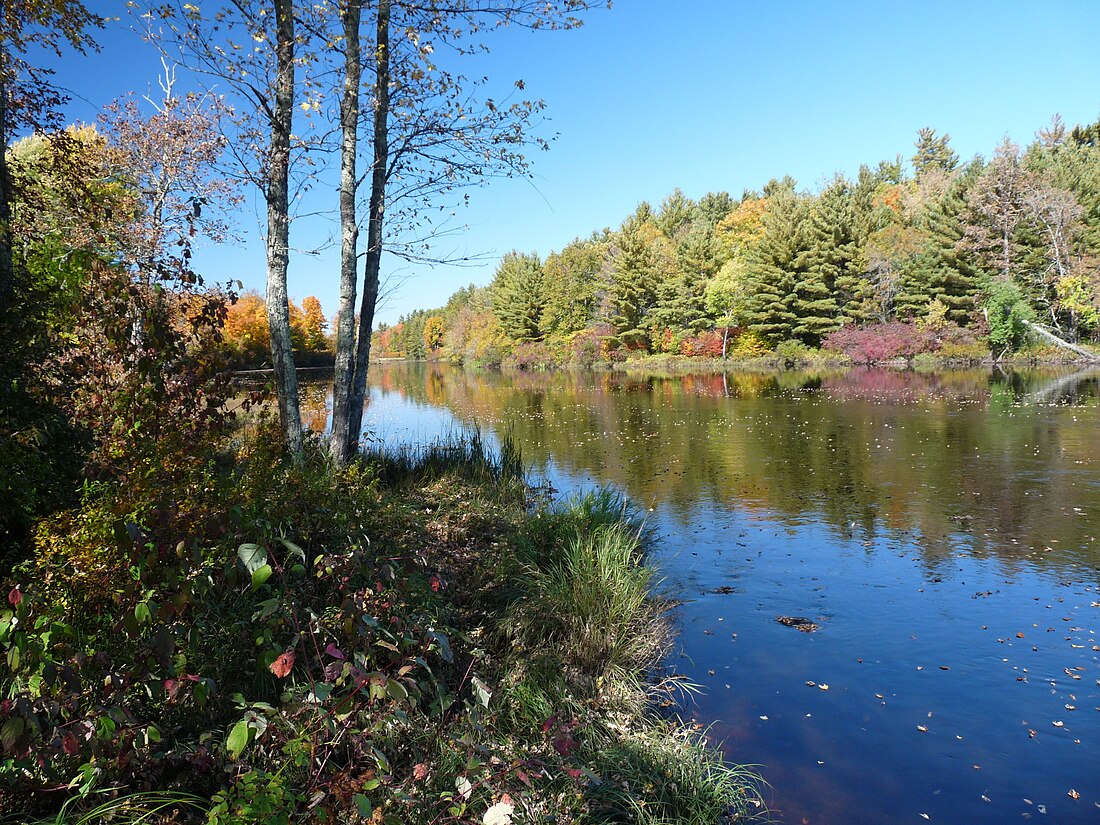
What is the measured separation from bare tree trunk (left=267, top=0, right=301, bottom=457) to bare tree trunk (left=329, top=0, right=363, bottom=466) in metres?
0.75

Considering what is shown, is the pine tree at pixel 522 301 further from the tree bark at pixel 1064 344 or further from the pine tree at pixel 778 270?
the tree bark at pixel 1064 344

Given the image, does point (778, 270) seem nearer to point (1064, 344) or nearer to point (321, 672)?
point (1064, 344)

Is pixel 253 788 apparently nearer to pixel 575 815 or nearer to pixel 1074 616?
pixel 575 815

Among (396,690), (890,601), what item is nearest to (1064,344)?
(890,601)

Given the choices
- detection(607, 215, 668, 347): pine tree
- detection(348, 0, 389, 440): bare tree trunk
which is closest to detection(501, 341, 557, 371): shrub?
detection(607, 215, 668, 347): pine tree

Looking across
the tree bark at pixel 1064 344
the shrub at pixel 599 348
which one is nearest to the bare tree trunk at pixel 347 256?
the tree bark at pixel 1064 344

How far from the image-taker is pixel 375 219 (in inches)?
319

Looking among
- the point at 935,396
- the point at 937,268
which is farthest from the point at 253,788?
the point at 937,268

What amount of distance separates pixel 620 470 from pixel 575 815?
9434 millimetres

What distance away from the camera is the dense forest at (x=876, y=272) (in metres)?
36.0

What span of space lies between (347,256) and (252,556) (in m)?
6.28

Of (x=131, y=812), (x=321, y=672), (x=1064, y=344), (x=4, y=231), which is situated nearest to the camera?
(x=131, y=812)

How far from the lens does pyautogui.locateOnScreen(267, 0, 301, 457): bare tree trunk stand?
6555 mm

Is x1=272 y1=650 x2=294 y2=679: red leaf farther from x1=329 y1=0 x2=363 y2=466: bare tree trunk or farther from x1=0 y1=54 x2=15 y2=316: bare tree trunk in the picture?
x1=329 y1=0 x2=363 y2=466: bare tree trunk
